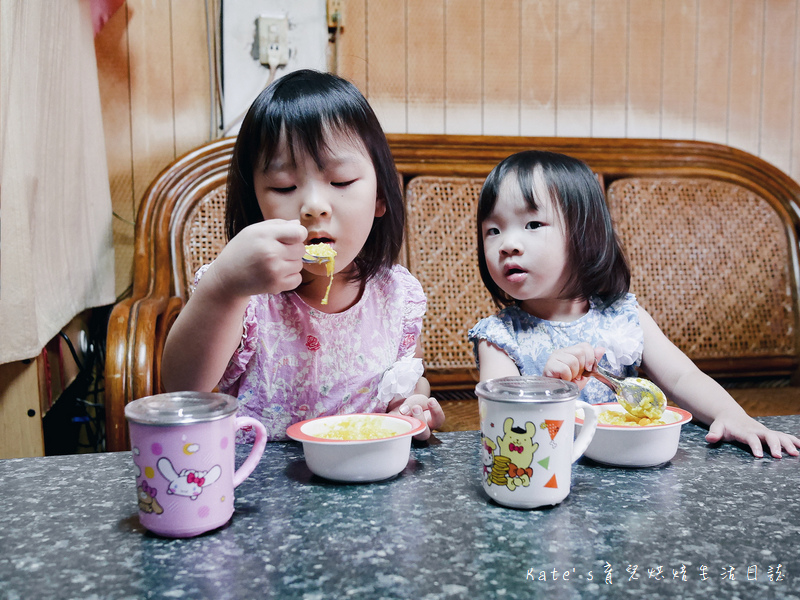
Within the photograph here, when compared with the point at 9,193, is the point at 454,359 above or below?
below

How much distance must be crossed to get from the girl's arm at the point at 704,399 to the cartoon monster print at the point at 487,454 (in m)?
0.37

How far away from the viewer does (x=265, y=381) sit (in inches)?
43.6

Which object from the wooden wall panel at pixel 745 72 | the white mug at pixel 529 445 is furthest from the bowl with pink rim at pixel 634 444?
the wooden wall panel at pixel 745 72

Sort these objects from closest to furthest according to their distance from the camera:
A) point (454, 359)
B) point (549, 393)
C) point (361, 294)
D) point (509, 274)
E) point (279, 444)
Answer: point (549, 393)
point (279, 444)
point (509, 274)
point (361, 294)
point (454, 359)

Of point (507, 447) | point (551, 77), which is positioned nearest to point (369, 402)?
point (507, 447)

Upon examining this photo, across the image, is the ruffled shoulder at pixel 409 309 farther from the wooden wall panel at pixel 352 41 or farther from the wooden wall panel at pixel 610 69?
the wooden wall panel at pixel 610 69

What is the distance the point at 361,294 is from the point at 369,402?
204mm

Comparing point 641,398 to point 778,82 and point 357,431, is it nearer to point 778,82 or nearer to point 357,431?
point 357,431

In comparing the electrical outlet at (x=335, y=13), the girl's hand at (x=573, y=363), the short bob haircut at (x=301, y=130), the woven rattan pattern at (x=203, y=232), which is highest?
the electrical outlet at (x=335, y=13)

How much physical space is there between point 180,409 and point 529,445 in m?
0.33

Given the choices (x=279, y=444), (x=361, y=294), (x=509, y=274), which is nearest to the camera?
(x=279, y=444)

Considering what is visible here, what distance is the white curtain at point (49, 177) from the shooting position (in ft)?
3.62

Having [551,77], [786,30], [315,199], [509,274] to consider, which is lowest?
[509,274]

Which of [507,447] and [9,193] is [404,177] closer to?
[9,193]
